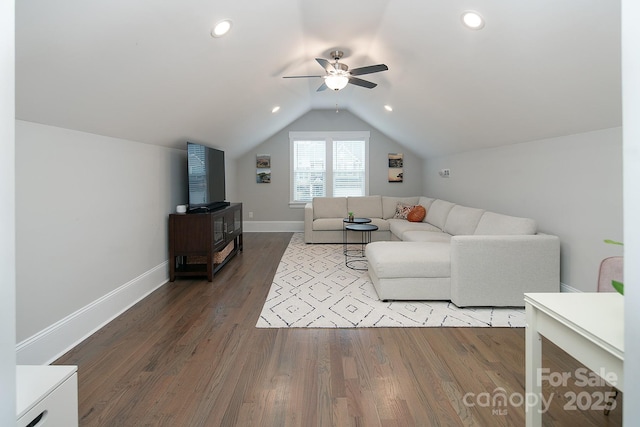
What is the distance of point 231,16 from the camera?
2408mm

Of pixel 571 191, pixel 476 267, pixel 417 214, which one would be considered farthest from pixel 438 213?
pixel 476 267

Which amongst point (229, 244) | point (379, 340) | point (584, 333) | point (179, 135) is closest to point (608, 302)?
point (584, 333)

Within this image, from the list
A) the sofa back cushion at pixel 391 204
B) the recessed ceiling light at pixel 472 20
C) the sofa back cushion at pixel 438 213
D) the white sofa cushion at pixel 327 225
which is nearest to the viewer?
the recessed ceiling light at pixel 472 20

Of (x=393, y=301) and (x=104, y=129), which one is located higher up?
(x=104, y=129)

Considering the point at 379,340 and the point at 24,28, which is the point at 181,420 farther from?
the point at 24,28

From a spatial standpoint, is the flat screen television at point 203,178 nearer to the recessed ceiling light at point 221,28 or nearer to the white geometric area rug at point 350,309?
the white geometric area rug at point 350,309

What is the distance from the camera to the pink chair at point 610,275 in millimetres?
1595

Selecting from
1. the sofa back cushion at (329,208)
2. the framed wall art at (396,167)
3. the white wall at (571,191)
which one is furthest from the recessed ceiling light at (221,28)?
the framed wall art at (396,167)

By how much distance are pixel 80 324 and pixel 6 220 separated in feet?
6.67

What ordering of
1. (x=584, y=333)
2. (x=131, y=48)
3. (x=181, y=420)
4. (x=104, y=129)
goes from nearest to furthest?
1. (x=584, y=333)
2. (x=181, y=420)
3. (x=131, y=48)
4. (x=104, y=129)

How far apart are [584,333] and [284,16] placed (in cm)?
301

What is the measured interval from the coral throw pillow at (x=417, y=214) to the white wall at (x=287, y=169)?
1660 millimetres

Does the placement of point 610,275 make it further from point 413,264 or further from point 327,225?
point 327,225

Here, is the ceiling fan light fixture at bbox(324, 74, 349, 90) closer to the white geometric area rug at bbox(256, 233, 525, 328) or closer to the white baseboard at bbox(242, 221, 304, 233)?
the white geometric area rug at bbox(256, 233, 525, 328)
